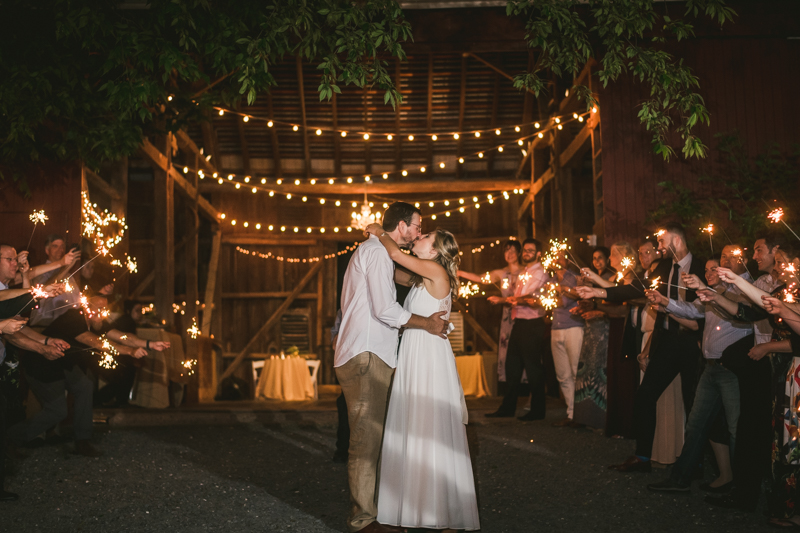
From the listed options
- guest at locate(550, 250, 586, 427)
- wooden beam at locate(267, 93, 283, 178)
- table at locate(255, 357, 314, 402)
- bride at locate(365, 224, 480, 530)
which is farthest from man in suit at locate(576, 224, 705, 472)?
wooden beam at locate(267, 93, 283, 178)

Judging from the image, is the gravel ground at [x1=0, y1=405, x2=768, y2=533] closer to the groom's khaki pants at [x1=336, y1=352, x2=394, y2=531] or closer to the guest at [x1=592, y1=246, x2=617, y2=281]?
the groom's khaki pants at [x1=336, y1=352, x2=394, y2=531]

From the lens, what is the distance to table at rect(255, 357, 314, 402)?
1117 centimetres

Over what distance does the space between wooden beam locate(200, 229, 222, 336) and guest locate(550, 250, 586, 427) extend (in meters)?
8.04

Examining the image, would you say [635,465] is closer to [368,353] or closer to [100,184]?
[368,353]

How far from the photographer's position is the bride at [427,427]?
11.6 ft

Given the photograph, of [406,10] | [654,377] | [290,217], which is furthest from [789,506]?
[290,217]

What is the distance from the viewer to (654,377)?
477 centimetres

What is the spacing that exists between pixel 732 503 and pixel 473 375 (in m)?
6.89

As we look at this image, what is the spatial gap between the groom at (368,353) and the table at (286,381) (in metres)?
7.66

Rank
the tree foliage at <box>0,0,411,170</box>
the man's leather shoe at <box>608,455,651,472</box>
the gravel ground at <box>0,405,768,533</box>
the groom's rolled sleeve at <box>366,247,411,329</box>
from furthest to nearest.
→ the man's leather shoe at <box>608,455,651,472</box>
the tree foliage at <box>0,0,411,170</box>
the gravel ground at <box>0,405,768,533</box>
the groom's rolled sleeve at <box>366,247,411,329</box>

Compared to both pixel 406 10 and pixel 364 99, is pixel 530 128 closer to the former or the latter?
pixel 364 99

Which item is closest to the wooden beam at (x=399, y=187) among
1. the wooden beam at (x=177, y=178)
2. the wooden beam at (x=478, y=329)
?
the wooden beam at (x=177, y=178)

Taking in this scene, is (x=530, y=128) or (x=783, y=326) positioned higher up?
(x=530, y=128)

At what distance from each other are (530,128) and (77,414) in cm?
978
